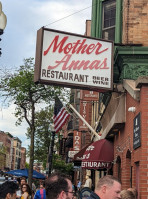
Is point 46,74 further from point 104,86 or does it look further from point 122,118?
point 122,118

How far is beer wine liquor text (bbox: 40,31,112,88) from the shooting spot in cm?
1048

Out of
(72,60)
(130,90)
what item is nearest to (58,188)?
(130,90)

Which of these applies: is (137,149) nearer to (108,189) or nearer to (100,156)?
(100,156)

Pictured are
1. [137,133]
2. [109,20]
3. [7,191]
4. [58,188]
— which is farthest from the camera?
[109,20]

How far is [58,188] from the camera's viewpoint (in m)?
3.31

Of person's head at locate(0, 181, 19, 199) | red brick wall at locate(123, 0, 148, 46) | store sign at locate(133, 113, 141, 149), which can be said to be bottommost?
person's head at locate(0, 181, 19, 199)

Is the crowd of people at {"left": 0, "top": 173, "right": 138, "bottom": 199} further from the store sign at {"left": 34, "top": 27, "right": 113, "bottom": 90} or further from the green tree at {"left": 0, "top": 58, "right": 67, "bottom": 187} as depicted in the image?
the green tree at {"left": 0, "top": 58, "right": 67, "bottom": 187}

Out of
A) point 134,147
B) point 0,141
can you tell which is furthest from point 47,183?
point 0,141

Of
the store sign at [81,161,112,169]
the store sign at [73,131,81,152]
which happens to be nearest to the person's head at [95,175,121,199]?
the store sign at [81,161,112,169]

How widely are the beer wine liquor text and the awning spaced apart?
4089 mm

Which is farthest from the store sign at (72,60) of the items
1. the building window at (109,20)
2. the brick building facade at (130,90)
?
the building window at (109,20)

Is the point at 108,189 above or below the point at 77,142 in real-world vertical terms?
below

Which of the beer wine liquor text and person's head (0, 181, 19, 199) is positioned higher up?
the beer wine liquor text

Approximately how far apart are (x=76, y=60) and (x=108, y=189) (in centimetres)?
712
